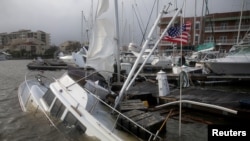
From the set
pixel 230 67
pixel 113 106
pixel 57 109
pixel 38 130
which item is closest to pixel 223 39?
pixel 230 67

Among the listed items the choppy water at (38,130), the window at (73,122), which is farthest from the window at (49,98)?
the window at (73,122)

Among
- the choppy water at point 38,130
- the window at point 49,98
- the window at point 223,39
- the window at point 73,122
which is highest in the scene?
the window at point 223,39

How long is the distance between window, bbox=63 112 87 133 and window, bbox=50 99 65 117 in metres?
0.60

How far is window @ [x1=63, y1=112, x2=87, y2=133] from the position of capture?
9144 millimetres

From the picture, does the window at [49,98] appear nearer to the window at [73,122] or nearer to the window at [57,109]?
the window at [57,109]

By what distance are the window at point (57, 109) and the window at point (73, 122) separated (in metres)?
0.60

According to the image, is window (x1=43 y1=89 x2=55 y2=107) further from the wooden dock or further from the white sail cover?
the wooden dock

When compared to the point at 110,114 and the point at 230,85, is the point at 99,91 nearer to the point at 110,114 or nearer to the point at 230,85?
the point at 110,114

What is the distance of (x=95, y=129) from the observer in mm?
8656

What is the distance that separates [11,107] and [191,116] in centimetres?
1213

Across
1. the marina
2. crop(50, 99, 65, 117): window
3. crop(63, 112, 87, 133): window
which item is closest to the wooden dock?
the marina

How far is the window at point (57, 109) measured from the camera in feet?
34.7

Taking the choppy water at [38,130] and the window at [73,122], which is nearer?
the window at [73,122]

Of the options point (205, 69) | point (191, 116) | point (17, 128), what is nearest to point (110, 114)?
point (191, 116)
